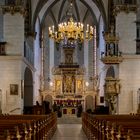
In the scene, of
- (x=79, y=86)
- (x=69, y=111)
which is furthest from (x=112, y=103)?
(x=79, y=86)

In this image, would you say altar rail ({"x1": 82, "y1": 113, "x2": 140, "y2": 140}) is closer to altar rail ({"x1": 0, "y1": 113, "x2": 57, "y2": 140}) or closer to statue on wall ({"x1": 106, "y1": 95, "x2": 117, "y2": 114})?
altar rail ({"x1": 0, "y1": 113, "x2": 57, "y2": 140})

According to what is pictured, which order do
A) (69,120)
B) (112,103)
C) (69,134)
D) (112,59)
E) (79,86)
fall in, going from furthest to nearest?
(79,86) < (69,120) < (112,103) < (112,59) < (69,134)

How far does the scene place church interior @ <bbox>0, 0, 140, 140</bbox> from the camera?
96.6ft

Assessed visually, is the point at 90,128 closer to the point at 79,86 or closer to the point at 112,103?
the point at 112,103

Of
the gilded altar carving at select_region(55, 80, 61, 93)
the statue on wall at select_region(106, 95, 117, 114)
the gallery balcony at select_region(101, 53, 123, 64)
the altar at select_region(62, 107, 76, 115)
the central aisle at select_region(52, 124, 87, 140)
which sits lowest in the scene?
the central aisle at select_region(52, 124, 87, 140)

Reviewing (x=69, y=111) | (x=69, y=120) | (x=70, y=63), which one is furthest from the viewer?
(x=70, y=63)

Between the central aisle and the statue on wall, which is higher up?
the statue on wall

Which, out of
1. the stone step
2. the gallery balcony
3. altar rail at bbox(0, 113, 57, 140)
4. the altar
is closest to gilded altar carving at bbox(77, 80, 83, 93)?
the altar

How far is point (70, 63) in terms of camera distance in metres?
46.5

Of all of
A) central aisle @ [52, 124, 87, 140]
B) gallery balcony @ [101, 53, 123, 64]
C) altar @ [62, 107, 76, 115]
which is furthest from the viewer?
altar @ [62, 107, 76, 115]

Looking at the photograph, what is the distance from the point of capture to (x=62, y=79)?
151ft

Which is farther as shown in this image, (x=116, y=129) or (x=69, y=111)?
(x=69, y=111)

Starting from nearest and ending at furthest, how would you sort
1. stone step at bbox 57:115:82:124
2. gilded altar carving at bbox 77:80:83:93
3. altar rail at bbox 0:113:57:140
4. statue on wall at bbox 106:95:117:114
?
altar rail at bbox 0:113:57:140, statue on wall at bbox 106:95:117:114, stone step at bbox 57:115:82:124, gilded altar carving at bbox 77:80:83:93

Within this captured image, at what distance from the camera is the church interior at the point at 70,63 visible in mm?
29453
